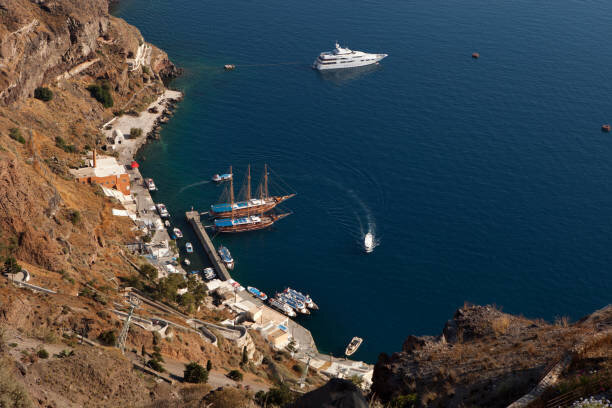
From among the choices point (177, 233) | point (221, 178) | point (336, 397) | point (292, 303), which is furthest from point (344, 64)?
point (336, 397)

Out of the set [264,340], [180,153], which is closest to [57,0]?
[180,153]

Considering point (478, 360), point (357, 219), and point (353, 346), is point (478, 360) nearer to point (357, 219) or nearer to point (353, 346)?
point (353, 346)

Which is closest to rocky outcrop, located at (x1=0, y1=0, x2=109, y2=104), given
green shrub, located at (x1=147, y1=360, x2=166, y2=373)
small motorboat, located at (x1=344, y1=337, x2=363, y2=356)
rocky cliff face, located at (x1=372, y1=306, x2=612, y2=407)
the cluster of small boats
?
the cluster of small boats

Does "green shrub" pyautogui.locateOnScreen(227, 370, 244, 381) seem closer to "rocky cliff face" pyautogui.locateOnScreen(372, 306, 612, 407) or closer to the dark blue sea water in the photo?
"rocky cliff face" pyautogui.locateOnScreen(372, 306, 612, 407)

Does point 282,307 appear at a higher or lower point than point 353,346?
higher

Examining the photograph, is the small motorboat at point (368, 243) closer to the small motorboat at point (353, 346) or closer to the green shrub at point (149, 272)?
the small motorboat at point (353, 346)

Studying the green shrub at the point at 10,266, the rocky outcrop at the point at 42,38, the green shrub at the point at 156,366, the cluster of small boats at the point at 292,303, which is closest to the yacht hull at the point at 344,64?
the rocky outcrop at the point at 42,38
